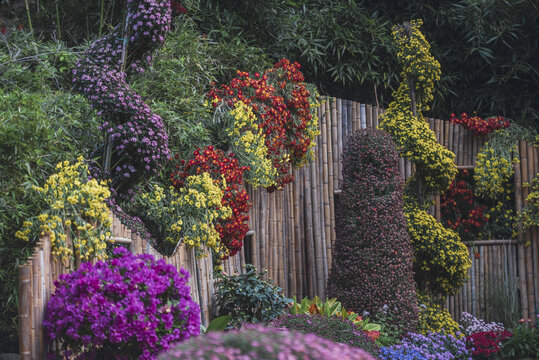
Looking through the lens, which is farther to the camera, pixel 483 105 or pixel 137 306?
pixel 483 105

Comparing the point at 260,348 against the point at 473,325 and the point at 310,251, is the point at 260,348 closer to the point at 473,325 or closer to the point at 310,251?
the point at 310,251

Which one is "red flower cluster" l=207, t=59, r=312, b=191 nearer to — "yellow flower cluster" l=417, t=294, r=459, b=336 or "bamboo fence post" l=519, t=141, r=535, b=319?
"yellow flower cluster" l=417, t=294, r=459, b=336

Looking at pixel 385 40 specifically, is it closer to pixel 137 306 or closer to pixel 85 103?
pixel 85 103

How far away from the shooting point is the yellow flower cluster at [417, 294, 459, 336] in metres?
6.24

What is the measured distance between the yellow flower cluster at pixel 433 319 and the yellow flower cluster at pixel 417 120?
1.24 metres

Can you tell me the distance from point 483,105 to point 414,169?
1749 millimetres

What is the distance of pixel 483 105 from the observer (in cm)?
827

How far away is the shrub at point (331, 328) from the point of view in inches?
166

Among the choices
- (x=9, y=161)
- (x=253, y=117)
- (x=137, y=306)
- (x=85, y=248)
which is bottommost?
(x=137, y=306)

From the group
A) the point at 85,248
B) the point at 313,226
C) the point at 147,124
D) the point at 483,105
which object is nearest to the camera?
the point at 85,248

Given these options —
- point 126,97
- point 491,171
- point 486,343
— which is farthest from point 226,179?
point 491,171

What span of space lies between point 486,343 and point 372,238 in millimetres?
1477

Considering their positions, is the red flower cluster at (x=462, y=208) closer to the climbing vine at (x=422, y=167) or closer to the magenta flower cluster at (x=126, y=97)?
the climbing vine at (x=422, y=167)

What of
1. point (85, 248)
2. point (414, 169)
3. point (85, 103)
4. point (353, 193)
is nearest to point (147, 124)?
point (85, 103)
